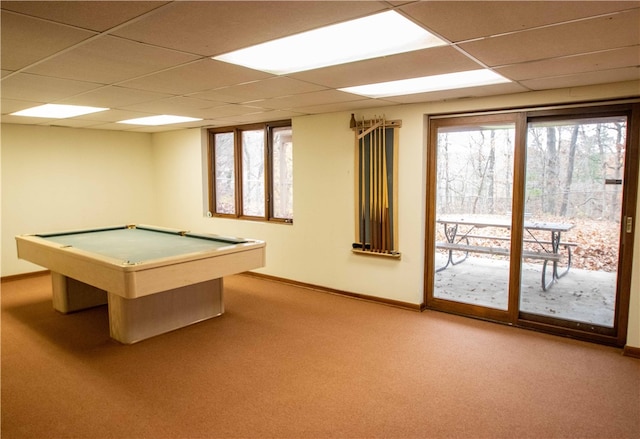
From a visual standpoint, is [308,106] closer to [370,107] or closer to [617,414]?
[370,107]

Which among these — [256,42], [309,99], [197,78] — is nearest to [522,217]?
[309,99]

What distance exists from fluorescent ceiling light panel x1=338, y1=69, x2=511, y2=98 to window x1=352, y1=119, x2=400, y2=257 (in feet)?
2.11

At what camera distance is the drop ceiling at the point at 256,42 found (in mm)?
1791

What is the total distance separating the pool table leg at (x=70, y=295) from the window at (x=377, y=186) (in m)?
3.02

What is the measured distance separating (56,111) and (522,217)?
5006 millimetres

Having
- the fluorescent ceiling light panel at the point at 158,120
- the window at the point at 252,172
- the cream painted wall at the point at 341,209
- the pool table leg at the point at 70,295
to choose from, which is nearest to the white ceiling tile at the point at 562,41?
the cream painted wall at the point at 341,209

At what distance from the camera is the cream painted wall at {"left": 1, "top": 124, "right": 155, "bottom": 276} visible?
5793 mm

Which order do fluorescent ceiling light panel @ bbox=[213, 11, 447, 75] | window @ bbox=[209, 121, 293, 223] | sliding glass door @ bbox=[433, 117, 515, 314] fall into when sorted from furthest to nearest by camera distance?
window @ bbox=[209, 121, 293, 223], sliding glass door @ bbox=[433, 117, 515, 314], fluorescent ceiling light panel @ bbox=[213, 11, 447, 75]

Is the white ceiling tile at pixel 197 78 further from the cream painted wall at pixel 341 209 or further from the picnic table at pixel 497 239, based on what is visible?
the picnic table at pixel 497 239

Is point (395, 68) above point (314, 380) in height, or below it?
above

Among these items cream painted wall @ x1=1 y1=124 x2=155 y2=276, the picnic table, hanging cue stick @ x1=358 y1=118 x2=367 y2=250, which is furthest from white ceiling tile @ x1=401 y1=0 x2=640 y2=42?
cream painted wall @ x1=1 y1=124 x2=155 y2=276

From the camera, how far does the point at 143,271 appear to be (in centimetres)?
320

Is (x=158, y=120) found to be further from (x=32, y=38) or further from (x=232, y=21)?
(x=232, y=21)

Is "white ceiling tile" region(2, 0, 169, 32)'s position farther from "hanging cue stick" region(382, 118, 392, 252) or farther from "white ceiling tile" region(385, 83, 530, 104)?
"hanging cue stick" region(382, 118, 392, 252)
